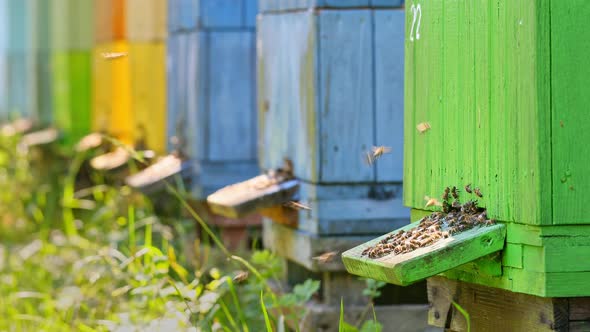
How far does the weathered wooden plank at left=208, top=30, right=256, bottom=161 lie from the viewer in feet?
21.0

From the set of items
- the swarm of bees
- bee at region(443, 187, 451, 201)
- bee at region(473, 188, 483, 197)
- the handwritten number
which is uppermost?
the handwritten number

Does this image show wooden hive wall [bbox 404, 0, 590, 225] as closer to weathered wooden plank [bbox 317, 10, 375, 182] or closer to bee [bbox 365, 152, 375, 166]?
bee [bbox 365, 152, 375, 166]

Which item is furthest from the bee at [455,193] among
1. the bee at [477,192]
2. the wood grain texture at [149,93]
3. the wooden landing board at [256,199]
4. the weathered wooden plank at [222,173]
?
the wood grain texture at [149,93]

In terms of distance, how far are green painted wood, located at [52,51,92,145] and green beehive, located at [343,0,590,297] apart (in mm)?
7158

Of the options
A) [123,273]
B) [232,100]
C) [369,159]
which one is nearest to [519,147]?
[369,159]

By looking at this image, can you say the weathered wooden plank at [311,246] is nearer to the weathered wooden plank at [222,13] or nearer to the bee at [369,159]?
the bee at [369,159]

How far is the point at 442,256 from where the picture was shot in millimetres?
2949

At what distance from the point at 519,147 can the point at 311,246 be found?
6.34 ft

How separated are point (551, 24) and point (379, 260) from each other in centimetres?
75

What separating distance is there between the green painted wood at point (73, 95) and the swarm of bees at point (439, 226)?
7019 mm

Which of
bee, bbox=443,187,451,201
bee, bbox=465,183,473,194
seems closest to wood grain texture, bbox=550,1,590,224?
bee, bbox=465,183,473,194

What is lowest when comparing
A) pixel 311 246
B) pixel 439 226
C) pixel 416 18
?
pixel 311 246

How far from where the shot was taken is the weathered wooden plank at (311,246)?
4.72 metres

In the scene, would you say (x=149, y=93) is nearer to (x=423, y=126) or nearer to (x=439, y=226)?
(x=423, y=126)
